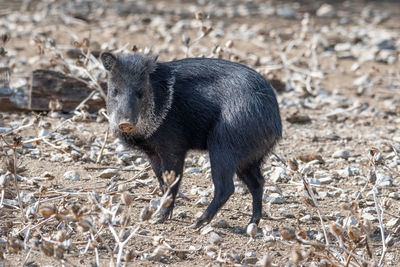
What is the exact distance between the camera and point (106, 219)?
10.0 ft

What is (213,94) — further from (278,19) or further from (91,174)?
(278,19)

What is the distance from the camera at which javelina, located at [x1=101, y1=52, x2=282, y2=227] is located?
409 cm

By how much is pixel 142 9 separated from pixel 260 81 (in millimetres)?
7375

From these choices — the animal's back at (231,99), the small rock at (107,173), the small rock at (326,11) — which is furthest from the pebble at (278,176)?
the small rock at (326,11)

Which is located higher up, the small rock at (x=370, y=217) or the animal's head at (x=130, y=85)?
the animal's head at (x=130, y=85)

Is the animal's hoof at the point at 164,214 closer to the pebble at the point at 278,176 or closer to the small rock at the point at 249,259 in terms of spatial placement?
the small rock at the point at 249,259

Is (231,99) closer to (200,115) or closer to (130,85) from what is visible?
(200,115)

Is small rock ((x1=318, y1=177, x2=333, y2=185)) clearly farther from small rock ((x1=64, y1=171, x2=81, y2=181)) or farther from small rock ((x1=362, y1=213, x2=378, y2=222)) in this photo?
small rock ((x1=64, y1=171, x2=81, y2=181))

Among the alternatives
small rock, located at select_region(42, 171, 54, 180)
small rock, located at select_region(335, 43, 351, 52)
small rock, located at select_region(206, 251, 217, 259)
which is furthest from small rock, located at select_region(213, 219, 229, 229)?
small rock, located at select_region(335, 43, 351, 52)

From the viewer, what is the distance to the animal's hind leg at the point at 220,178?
161 inches

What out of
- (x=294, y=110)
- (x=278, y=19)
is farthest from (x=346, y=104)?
(x=278, y=19)

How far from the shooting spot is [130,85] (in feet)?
13.7

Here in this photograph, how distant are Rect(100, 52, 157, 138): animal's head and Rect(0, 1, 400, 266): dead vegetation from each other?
19.0 inches

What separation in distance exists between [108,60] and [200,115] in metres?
0.70
